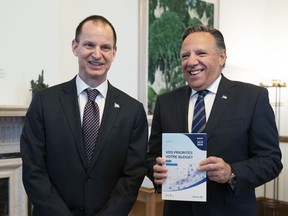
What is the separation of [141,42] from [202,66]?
2.28 m

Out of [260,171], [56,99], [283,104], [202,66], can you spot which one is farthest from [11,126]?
[283,104]

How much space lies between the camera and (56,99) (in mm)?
1852

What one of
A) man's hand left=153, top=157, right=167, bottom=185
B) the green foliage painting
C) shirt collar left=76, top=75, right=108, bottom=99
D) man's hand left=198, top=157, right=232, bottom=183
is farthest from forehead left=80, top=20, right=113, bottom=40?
the green foliage painting

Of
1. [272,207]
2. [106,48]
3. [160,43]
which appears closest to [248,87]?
[106,48]

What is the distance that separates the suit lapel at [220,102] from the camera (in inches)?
72.7

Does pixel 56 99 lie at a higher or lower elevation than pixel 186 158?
higher

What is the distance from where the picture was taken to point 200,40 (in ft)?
6.38

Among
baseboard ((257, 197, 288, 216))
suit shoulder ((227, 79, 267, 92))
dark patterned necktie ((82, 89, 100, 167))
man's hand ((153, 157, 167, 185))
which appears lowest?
baseboard ((257, 197, 288, 216))

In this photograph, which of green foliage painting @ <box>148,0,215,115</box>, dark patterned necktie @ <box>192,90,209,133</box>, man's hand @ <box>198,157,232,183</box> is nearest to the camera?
man's hand @ <box>198,157,232,183</box>

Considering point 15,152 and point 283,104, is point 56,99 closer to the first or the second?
point 15,152

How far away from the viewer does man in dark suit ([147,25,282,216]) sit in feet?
5.75

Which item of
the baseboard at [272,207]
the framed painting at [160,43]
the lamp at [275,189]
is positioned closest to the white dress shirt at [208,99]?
the framed painting at [160,43]

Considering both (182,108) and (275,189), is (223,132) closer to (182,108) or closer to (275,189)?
(182,108)

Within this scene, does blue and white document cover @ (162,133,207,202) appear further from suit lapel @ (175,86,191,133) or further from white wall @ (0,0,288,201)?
white wall @ (0,0,288,201)
